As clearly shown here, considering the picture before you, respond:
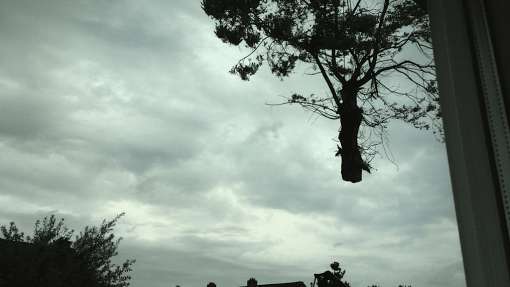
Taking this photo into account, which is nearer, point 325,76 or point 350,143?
point 350,143

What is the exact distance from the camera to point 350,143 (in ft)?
23.5

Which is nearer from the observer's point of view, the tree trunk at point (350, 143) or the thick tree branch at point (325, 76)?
the tree trunk at point (350, 143)

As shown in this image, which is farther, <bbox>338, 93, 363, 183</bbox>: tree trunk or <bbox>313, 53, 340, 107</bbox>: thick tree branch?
<bbox>313, 53, 340, 107</bbox>: thick tree branch

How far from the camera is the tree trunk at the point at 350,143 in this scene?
7.15 metres

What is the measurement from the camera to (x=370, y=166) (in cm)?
770

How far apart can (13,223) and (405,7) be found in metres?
7.61

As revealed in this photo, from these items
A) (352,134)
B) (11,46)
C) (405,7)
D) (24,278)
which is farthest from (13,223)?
(405,7)

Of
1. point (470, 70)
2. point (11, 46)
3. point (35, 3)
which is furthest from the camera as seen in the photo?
point (11, 46)

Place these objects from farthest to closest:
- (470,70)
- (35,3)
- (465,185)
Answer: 1. (35,3)
2. (470,70)
3. (465,185)

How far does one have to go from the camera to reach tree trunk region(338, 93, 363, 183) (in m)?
7.15

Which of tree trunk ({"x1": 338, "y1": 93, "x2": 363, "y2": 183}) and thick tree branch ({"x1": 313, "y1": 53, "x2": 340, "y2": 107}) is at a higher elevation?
thick tree branch ({"x1": 313, "y1": 53, "x2": 340, "y2": 107})

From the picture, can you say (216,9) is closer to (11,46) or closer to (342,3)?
(342,3)

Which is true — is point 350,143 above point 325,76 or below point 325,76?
below

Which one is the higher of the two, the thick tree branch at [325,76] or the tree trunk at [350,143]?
the thick tree branch at [325,76]
